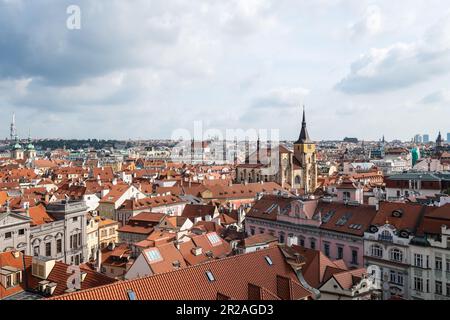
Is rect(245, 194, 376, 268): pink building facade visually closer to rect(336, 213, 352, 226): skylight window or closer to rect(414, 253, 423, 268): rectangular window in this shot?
rect(336, 213, 352, 226): skylight window

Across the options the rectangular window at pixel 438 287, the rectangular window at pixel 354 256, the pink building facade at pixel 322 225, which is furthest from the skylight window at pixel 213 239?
the rectangular window at pixel 438 287

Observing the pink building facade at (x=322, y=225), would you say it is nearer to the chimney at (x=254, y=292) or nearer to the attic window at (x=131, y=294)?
the chimney at (x=254, y=292)

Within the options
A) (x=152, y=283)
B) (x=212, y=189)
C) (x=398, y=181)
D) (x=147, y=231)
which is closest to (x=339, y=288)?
(x=152, y=283)

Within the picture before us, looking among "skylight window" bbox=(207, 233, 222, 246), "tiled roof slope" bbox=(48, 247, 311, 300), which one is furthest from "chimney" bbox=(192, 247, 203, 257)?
"tiled roof slope" bbox=(48, 247, 311, 300)

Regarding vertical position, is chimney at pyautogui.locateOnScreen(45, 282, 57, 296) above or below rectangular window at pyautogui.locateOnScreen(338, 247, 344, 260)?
above

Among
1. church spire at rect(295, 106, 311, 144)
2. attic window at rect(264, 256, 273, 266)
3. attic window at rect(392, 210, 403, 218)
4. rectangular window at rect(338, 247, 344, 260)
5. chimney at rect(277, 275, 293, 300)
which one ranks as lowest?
rectangular window at rect(338, 247, 344, 260)

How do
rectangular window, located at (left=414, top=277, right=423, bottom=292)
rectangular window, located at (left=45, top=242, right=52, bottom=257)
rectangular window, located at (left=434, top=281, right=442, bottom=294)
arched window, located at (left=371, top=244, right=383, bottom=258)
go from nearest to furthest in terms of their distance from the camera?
1. rectangular window, located at (left=434, top=281, right=442, bottom=294)
2. rectangular window, located at (left=414, top=277, right=423, bottom=292)
3. arched window, located at (left=371, top=244, right=383, bottom=258)
4. rectangular window, located at (left=45, top=242, right=52, bottom=257)

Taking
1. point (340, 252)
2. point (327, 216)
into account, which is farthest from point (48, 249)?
point (340, 252)
